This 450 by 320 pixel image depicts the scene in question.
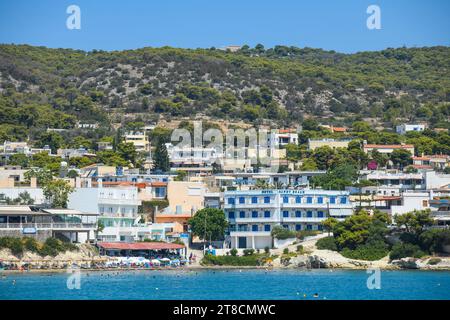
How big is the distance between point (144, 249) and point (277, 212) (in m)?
9.99

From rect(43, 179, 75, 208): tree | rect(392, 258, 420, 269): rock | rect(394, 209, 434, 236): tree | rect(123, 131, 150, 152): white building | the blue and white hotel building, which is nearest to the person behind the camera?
rect(392, 258, 420, 269): rock

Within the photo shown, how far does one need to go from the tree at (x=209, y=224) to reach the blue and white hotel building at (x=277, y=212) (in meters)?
0.90

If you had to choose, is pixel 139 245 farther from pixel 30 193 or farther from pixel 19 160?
pixel 19 160

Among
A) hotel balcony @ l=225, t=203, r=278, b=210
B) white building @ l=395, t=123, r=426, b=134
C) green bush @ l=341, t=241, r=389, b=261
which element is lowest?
green bush @ l=341, t=241, r=389, b=261

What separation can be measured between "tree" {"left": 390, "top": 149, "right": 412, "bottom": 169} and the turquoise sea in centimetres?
4220

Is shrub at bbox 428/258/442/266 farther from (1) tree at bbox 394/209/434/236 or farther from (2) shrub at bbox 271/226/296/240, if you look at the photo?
(2) shrub at bbox 271/226/296/240

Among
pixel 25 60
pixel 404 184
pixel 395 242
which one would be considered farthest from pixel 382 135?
pixel 25 60

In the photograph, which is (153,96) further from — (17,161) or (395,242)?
(395,242)

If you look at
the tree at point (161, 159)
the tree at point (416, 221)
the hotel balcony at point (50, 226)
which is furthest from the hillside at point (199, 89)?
the tree at point (416, 221)

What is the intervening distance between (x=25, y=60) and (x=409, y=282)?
129 m

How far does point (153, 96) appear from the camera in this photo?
151625mm

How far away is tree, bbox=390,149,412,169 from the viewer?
4208 inches

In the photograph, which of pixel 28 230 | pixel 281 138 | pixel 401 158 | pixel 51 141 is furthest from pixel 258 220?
pixel 281 138

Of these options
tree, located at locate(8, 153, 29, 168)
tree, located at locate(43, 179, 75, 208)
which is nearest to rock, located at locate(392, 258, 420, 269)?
tree, located at locate(43, 179, 75, 208)
